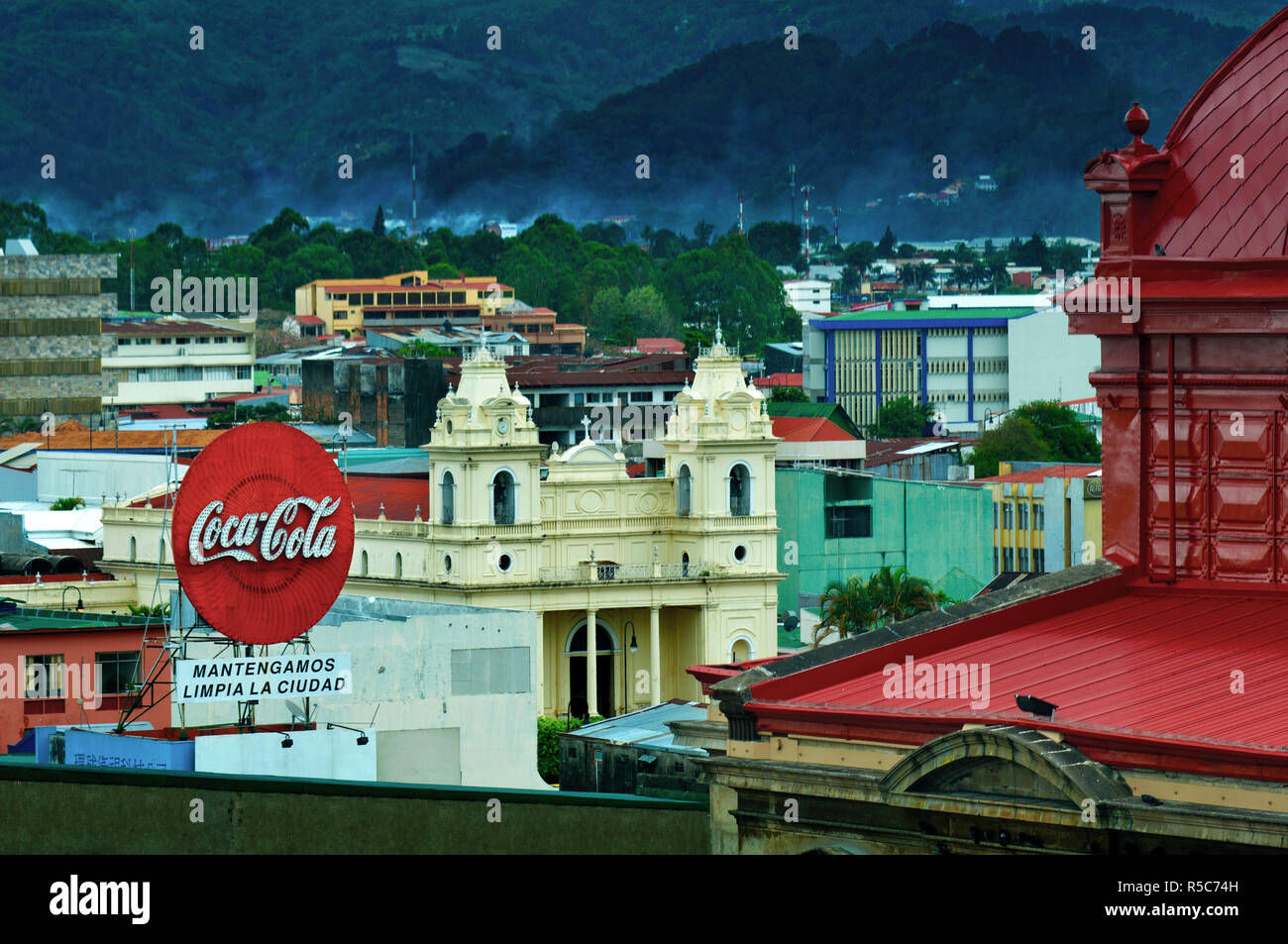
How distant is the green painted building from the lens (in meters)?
157

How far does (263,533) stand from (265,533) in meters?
0.07

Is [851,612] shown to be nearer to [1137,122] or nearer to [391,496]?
[391,496]

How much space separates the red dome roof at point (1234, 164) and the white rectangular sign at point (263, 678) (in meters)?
21.0

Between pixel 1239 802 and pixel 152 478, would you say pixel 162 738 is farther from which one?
pixel 152 478

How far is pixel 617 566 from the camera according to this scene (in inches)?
5517

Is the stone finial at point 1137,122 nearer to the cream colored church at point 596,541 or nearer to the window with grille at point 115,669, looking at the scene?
the window with grille at point 115,669

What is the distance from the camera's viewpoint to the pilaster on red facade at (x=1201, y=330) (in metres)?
39.3

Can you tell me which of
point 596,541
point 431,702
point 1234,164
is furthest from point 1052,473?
point 1234,164

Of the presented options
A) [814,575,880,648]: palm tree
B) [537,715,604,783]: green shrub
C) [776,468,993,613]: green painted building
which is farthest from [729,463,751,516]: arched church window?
[537,715,604,783]: green shrub

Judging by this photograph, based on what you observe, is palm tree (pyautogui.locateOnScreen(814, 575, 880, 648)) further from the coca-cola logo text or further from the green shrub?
the coca-cola logo text

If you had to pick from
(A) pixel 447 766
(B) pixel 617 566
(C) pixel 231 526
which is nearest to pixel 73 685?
(A) pixel 447 766

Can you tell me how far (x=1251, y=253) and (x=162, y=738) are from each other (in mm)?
22017

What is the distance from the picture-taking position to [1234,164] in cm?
4041
